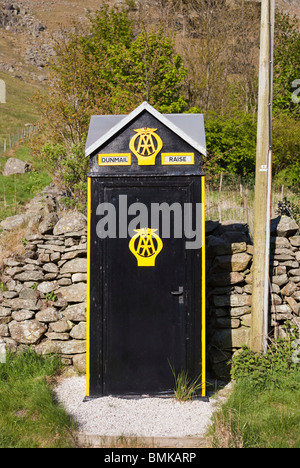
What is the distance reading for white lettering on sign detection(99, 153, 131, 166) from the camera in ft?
17.0

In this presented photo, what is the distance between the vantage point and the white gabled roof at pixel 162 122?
510 cm

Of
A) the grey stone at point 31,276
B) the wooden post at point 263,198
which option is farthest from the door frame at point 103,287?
the grey stone at point 31,276

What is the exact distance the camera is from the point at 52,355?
19.6ft

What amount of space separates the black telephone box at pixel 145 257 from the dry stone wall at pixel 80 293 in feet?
3.19

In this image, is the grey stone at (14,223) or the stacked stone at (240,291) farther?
the grey stone at (14,223)

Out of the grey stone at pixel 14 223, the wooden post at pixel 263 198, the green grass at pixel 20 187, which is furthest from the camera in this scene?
the green grass at pixel 20 187

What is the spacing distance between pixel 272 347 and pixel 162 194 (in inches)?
94.4

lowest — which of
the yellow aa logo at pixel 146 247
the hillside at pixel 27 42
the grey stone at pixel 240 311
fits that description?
the grey stone at pixel 240 311

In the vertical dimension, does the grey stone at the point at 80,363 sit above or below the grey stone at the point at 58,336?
below

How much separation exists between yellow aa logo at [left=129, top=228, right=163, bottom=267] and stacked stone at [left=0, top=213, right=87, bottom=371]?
1.40m

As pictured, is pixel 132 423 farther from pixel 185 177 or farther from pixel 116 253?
pixel 185 177

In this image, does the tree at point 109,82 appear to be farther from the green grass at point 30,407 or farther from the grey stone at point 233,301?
the green grass at point 30,407

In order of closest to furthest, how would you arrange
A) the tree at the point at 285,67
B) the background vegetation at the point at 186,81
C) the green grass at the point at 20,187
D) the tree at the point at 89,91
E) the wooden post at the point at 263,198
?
the wooden post at the point at 263,198 → the tree at the point at 89,91 → the green grass at the point at 20,187 → the background vegetation at the point at 186,81 → the tree at the point at 285,67

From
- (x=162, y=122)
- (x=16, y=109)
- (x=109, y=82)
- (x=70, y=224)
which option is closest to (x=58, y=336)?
(x=70, y=224)
